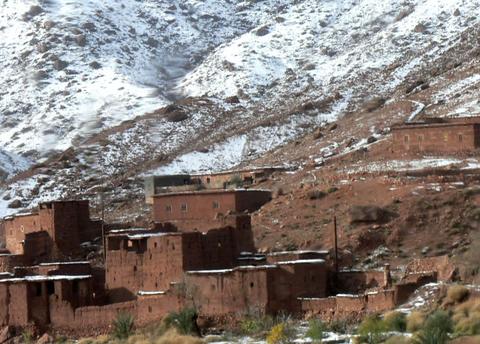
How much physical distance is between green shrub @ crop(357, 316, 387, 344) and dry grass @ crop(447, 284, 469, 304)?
203 cm

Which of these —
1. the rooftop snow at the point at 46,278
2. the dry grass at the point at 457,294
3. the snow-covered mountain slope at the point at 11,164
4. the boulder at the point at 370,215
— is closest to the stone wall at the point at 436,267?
the dry grass at the point at 457,294

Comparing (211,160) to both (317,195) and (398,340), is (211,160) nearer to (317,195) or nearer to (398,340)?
(317,195)

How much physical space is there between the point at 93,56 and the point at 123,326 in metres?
84.8

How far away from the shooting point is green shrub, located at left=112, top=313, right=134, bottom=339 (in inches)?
2105

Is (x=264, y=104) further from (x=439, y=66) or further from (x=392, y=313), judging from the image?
(x=392, y=313)

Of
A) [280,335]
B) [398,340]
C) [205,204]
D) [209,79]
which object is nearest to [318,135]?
[205,204]

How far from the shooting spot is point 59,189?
95.0 m

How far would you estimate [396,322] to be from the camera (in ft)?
152

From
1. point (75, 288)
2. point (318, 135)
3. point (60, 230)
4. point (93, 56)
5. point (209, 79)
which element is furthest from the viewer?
point (93, 56)

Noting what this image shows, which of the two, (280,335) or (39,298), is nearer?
(280,335)

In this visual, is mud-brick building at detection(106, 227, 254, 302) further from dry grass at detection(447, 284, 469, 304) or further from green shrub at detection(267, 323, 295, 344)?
dry grass at detection(447, 284, 469, 304)

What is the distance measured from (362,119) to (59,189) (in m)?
17.0

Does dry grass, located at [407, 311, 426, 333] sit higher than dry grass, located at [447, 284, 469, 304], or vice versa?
dry grass, located at [447, 284, 469, 304]

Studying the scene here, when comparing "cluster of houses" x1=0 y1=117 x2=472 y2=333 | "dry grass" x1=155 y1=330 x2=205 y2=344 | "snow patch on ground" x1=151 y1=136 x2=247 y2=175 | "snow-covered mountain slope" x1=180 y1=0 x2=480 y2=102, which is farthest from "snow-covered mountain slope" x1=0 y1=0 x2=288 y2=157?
"dry grass" x1=155 y1=330 x2=205 y2=344
